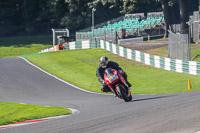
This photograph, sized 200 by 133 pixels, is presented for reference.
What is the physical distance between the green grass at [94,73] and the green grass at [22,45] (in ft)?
66.9

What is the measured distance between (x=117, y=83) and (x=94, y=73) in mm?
15012

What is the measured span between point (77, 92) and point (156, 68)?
10518 millimetres

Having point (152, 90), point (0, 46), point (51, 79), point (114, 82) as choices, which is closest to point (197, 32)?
point (51, 79)

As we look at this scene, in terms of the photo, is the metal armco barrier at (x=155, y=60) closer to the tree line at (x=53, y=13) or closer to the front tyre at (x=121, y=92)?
the front tyre at (x=121, y=92)

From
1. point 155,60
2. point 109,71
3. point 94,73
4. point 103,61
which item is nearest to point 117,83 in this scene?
point 109,71

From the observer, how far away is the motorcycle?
14.5 metres

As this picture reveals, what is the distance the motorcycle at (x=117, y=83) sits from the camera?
570 inches

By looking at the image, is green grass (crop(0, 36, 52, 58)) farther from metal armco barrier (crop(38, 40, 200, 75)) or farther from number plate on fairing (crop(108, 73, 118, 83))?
number plate on fairing (crop(108, 73, 118, 83))

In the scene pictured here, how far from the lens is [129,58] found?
35594 millimetres

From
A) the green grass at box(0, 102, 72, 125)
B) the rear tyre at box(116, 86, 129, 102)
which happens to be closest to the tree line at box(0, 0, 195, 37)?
the rear tyre at box(116, 86, 129, 102)

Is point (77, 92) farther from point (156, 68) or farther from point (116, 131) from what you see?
point (116, 131)

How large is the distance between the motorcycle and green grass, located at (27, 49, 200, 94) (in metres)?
4.46

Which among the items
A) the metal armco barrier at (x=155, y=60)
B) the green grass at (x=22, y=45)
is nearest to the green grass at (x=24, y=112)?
the metal armco barrier at (x=155, y=60)

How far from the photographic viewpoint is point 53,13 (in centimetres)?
7281
